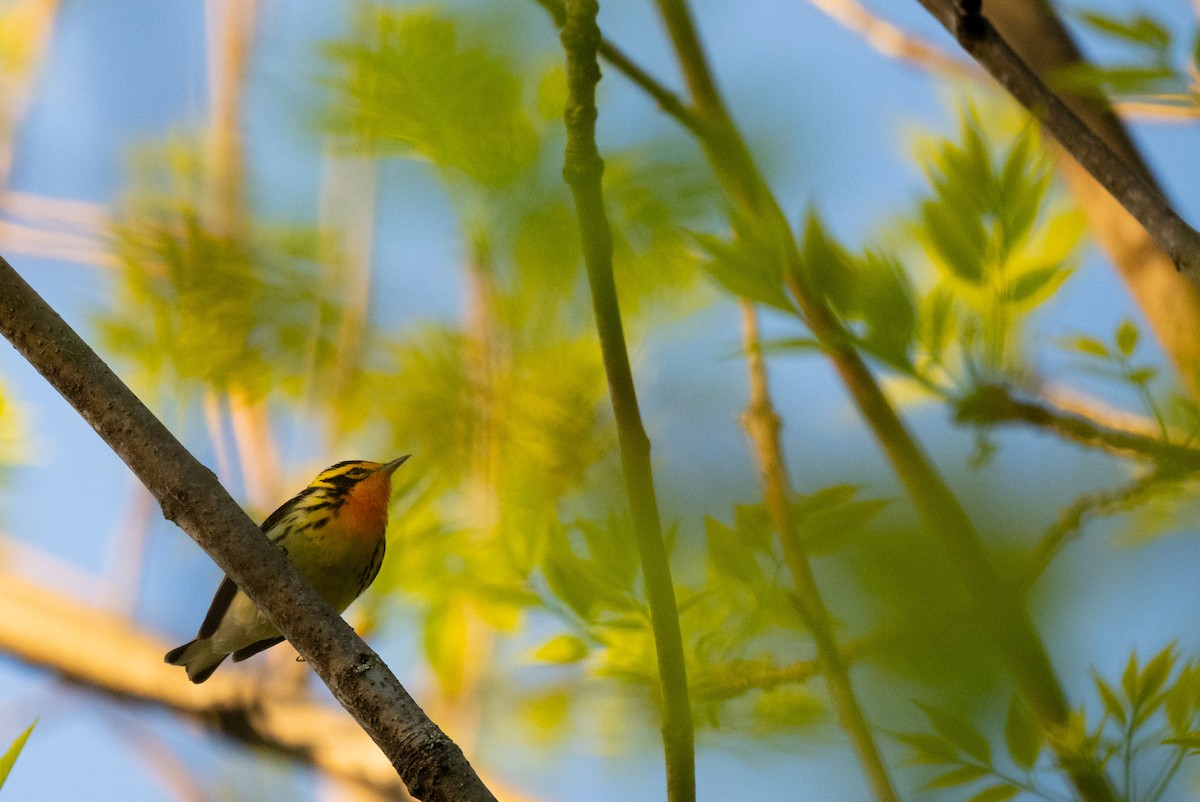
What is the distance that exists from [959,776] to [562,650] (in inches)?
11.6

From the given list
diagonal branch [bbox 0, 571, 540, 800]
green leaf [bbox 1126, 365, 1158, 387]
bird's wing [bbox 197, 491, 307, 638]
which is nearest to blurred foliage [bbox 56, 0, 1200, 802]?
green leaf [bbox 1126, 365, 1158, 387]

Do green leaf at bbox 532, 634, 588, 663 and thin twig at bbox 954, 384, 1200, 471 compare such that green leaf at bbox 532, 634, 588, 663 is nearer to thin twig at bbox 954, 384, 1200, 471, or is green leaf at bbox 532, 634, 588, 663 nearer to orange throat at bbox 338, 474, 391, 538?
thin twig at bbox 954, 384, 1200, 471

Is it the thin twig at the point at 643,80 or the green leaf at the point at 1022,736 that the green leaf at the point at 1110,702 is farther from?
the thin twig at the point at 643,80

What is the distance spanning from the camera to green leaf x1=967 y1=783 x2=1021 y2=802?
1.95ft

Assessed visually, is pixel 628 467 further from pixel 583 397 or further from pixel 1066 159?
pixel 1066 159

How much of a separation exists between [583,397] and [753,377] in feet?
0.57

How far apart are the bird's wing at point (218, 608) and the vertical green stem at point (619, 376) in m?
1.50

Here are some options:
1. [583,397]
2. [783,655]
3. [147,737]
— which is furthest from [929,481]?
[147,737]

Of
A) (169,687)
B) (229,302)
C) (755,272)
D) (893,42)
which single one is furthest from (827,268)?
(169,687)

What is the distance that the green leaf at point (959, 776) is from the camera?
59cm

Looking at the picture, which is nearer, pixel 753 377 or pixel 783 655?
pixel 783 655

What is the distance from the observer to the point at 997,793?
1.97ft

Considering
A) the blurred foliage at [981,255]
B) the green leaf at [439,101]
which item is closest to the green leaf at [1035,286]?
the blurred foliage at [981,255]

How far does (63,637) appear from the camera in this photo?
2.50 metres
